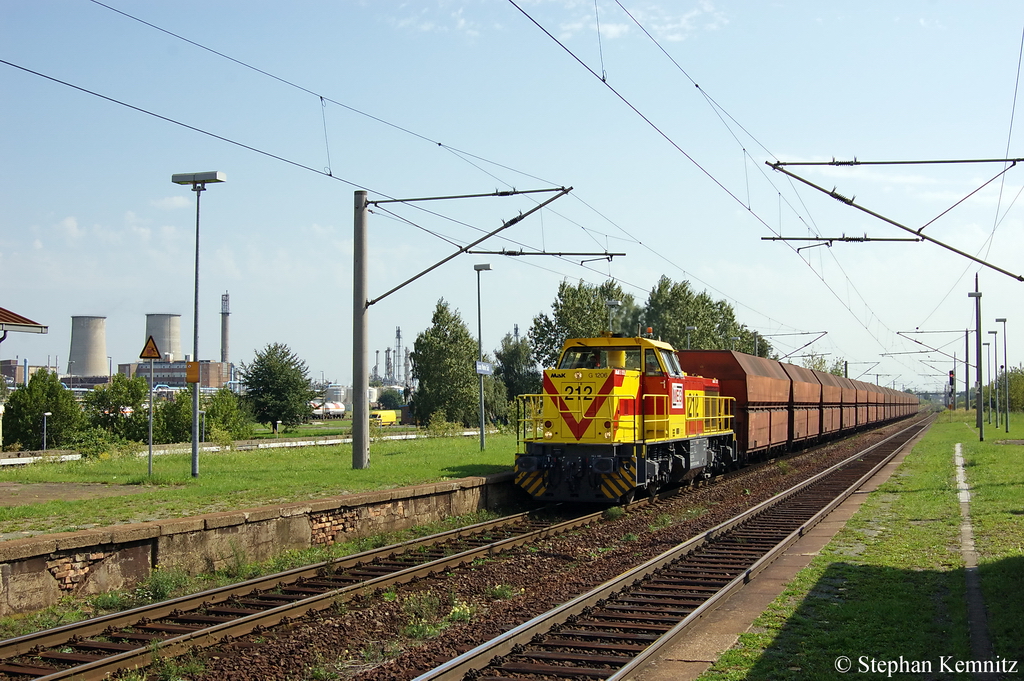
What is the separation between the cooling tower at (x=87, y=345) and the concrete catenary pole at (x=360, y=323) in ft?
428

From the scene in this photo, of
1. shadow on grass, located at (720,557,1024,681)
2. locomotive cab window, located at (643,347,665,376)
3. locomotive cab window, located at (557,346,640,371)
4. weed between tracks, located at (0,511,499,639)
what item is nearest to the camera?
shadow on grass, located at (720,557,1024,681)

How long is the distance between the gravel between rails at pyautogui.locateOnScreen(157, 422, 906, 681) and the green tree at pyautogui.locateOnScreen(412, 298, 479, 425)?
54502 millimetres

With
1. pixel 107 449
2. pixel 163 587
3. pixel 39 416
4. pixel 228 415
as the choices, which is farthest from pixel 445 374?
pixel 163 587

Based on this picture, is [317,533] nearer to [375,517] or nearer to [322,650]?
[375,517]

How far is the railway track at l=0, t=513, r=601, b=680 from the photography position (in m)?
7.54

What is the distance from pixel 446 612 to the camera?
9.55 metres

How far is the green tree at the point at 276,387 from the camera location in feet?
183

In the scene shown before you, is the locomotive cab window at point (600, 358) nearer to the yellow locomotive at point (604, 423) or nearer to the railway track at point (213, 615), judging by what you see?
the yellow locomotive at point (604, 423)

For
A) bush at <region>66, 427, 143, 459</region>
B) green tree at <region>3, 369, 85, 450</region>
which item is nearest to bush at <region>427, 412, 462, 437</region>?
bush at <region>66, 427, 143, 459</region>

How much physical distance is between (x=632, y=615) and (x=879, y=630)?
7.73 feet

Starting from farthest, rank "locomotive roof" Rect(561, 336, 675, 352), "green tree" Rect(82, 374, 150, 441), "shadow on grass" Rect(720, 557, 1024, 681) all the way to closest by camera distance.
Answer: "green tree" Rect(82, 374, 150, 441) < "locomotive roof" Rect(561, 336, 675, 352) < "shadow on grass" Rect(720, 557, 1024, 681)

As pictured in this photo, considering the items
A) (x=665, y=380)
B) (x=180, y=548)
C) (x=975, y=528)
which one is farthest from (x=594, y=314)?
(x=180, y=548)

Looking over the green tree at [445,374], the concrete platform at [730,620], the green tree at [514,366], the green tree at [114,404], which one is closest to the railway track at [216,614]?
the concrete platform at [730,620]
